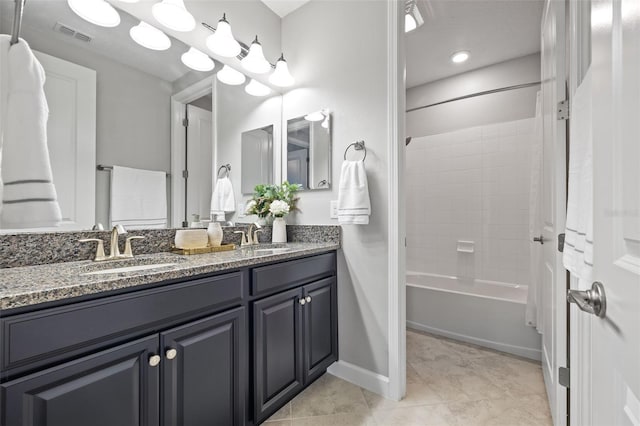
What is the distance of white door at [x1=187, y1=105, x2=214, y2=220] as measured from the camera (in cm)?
170

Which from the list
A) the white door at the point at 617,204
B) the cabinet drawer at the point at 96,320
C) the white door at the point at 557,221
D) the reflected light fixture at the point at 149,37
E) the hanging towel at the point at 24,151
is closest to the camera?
the white door at the point at 617,204

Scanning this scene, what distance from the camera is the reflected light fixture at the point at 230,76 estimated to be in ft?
6.24

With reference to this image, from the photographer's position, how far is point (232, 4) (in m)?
1.89

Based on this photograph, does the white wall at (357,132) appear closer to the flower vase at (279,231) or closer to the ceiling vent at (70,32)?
the flower vase at (279,231)

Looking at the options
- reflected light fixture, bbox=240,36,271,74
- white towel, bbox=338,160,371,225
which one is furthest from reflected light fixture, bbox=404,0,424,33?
white towel, bbox=338,160,371,225

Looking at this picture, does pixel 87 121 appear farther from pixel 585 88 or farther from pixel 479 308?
pixel 479 308

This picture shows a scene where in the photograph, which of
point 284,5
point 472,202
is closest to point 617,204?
point 284,5

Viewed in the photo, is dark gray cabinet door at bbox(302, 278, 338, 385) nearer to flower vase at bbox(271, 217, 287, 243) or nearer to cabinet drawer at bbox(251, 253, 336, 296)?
cabinet drawer at bbox(251, 253, 336, 296)

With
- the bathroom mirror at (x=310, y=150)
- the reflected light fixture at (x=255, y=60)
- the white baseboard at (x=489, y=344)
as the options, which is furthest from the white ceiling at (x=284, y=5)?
the white baseboard at (x=489, y=344)

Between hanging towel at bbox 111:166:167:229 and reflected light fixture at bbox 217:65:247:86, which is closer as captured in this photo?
hanging towel at bbox 111:166:167:229

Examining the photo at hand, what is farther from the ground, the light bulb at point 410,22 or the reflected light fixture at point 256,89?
the light bulb at point 410,22

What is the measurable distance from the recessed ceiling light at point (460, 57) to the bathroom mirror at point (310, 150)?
5.39 ft

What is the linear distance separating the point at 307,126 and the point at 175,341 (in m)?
1.59

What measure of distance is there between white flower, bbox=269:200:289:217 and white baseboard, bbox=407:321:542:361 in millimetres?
1616
